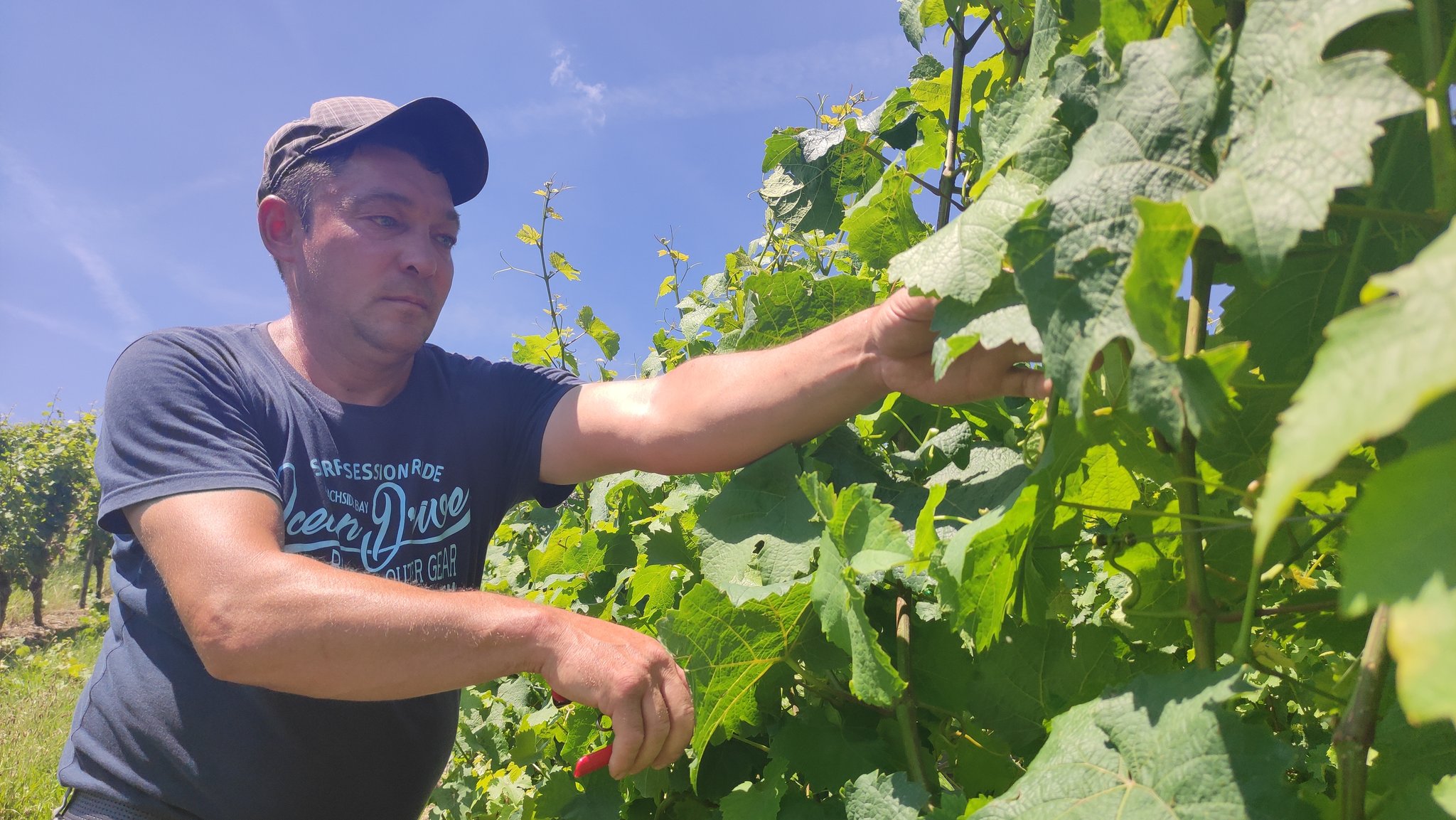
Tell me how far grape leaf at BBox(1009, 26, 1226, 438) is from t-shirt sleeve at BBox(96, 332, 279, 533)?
191cm

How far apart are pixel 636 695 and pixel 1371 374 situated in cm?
129

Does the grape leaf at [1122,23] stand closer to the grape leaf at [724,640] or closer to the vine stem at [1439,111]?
the vine stem at [1439,111]

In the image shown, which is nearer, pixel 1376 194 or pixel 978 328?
pixel 1376 194

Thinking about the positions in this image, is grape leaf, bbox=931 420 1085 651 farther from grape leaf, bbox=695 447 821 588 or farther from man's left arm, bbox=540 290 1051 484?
grape leaf, bbox=695 447 821 588

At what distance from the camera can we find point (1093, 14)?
4.37ft

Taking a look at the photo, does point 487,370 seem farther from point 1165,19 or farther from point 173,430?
point 1165,19

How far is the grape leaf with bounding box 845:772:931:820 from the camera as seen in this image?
1288 mm

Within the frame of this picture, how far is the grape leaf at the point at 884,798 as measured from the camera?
50.7 inches

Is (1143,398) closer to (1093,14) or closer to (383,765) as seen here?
(1093,14)

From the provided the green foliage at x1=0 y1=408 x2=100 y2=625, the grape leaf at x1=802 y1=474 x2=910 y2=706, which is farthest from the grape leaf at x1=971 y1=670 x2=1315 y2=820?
the green foliage at x1=0 y1=408 x2=100 y2=625

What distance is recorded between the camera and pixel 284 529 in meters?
2.39

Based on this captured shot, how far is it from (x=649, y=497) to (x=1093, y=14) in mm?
1994

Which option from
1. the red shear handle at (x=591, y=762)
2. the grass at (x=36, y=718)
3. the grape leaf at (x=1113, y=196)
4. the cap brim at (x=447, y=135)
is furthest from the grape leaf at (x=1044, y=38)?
the grass at (x=36, y=718)

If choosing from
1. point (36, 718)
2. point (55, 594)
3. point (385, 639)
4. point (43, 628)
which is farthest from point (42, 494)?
point (385, 639)
